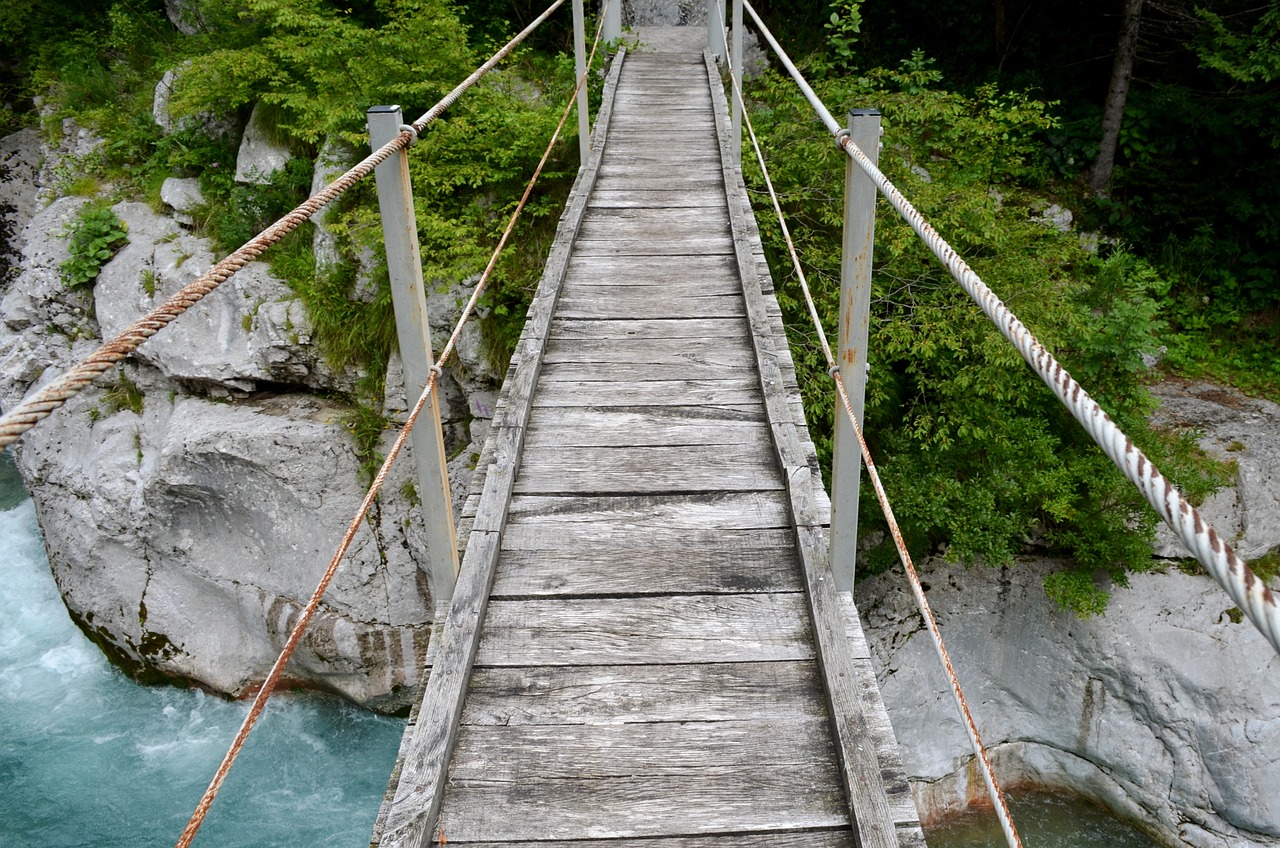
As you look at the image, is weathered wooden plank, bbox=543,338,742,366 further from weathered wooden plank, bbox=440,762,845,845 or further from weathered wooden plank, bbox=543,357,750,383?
weathered wooden plank, bbox=440,762,845,845

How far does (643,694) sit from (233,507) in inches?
223

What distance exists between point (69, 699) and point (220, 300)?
315 cm

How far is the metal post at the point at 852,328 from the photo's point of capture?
2.10 metres

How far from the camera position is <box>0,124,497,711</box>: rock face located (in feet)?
21.6

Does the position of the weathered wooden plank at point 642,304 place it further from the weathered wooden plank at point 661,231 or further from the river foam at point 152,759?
the river foam at point 152,759

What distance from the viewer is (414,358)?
2111 millimetres

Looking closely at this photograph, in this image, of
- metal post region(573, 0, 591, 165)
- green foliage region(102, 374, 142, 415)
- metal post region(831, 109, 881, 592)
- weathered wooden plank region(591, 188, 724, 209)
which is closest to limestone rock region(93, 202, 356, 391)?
green foliage region(102, 374, 142, 415)

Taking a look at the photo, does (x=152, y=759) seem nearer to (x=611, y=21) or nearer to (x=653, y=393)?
(x=653, y=393)

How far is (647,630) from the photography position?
2.04 m

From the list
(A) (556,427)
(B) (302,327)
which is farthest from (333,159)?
(A) (556,427)

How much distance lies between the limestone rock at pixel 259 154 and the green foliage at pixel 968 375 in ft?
13.4

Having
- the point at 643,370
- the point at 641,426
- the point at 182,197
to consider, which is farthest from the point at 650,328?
the point at 182,197

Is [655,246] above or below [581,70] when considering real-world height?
below

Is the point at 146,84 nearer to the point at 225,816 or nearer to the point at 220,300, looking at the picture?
the point at 220,300
